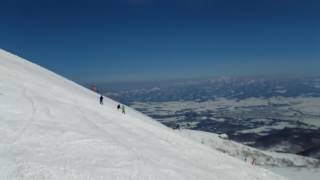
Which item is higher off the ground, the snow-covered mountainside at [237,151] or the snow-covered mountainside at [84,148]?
the snow-covered mountainside at [84,148]

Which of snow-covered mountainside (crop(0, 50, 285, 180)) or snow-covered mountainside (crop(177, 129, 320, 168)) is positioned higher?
snow-covered mountainside (crop(0, 50, 285, 180))

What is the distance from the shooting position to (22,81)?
126ft

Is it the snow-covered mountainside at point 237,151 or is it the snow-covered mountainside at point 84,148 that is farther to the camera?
the snow-covered mountainside at point 237,151

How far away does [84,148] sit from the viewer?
68.4 ft

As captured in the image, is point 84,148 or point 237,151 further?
point 237,151

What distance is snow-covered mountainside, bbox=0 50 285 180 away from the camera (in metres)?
17.2

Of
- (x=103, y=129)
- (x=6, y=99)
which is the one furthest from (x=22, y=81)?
(x=103, y=129)

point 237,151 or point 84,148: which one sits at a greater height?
point 84,148

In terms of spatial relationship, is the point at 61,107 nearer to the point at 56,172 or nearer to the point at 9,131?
the point at 9,131

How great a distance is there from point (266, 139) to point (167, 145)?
6141 inches

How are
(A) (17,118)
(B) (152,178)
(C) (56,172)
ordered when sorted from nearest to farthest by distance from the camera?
1. (C) (56,172)
2. (B) (152,178)
3. (A) (17,118)

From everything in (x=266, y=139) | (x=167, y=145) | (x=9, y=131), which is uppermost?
(x=9, y=131)

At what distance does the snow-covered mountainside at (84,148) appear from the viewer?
56.4 feet

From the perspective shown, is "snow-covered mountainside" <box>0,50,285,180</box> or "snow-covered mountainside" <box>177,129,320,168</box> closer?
"snow-covered mountainside" <box>0,50,285,180</box>
